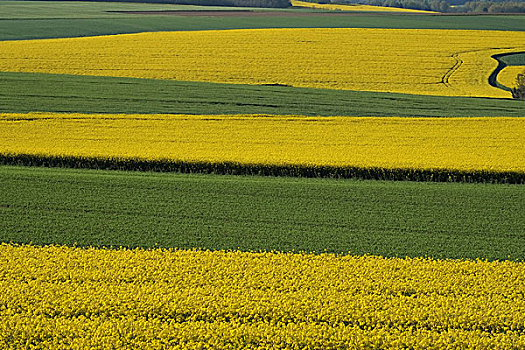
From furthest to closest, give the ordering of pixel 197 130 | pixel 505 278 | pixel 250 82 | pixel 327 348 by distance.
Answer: pixel 250 82 < pixel 197 130 < pixel 505 278 < pixel 327 348

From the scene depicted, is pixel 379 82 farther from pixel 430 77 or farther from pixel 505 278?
pixel 505 278

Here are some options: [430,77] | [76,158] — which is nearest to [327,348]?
[76,158]

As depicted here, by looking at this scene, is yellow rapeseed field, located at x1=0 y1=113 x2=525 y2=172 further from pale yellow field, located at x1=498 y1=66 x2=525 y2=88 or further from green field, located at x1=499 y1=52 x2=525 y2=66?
green field, located at x1=499 y1=52 x2=525 y2=66

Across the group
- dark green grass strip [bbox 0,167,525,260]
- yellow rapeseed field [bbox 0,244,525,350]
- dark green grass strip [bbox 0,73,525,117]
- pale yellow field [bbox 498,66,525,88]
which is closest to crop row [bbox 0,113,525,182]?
dark green grass strip [bbox 0,167,525,260]

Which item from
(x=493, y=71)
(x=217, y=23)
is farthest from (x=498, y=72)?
(x=217, y=23)

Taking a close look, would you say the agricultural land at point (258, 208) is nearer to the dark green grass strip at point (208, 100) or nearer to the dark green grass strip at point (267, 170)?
the dark green grass strip at point (267, 170)

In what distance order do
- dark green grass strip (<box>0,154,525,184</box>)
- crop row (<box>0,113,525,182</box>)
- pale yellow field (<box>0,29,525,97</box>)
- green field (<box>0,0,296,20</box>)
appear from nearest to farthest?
dark green grass strip (<box>0,154,525,184</box>) < crop row (<box>0,113,525,182</box>) < pale yellow field (<box>0,29,525,97</box>) < green field (<box>0,0,296,20</box>)

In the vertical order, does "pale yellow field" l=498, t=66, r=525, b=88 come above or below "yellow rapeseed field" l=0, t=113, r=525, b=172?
below
